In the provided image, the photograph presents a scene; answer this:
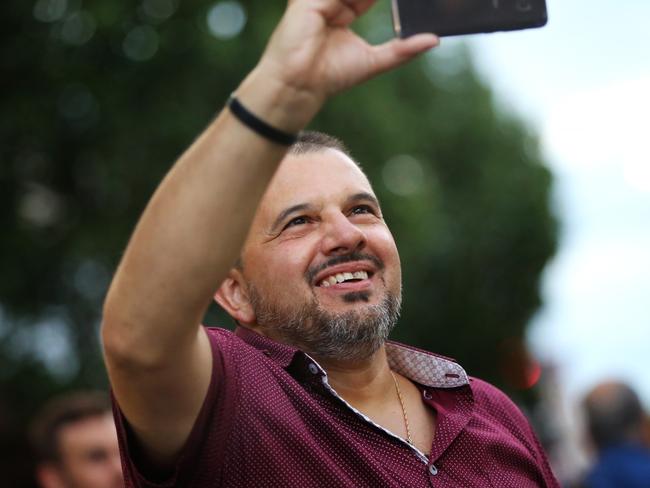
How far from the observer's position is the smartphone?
211cm

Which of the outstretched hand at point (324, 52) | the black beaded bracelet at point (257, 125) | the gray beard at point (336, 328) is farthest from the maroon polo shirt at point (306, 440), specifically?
the outstretched hand at point (324, 52)

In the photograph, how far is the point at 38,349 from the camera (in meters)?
17.4

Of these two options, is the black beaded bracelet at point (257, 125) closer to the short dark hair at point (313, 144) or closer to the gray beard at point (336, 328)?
the gray beard at point (336, 328)

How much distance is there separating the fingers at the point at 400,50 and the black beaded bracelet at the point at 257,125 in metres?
0.22

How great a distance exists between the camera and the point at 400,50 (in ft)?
6.91

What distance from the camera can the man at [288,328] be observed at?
2.10m

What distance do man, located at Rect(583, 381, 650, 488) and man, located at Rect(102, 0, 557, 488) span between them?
2.31m

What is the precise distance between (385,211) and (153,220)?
16090 millimetres

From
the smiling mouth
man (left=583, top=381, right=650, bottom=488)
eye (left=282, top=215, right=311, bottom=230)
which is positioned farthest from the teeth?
man (left=583, top=381, right=650, bottom=488)

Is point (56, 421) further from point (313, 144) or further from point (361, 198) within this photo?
point (361, 198)

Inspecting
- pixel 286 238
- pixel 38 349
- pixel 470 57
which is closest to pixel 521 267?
pixel 470 57

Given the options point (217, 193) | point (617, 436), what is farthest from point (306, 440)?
point (617, 436)

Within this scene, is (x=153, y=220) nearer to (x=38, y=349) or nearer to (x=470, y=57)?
(x=38, y=349)

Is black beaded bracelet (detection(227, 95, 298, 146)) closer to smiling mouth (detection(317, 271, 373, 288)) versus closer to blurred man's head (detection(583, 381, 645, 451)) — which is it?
smiling mouth (detection(317, 271, 373, 288))
